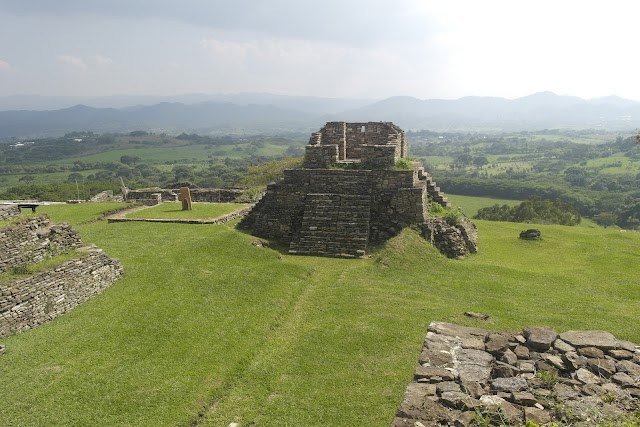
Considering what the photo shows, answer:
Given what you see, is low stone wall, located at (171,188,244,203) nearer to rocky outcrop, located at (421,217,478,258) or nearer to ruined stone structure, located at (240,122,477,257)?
ruined stone structure, located at (240,122,477,257)

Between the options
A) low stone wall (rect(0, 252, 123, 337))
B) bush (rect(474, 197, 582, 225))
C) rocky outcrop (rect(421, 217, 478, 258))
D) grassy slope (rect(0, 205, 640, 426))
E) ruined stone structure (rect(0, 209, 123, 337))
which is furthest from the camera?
bush (rect(474, 197, 582, 225))

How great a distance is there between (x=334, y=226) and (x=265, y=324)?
853cm

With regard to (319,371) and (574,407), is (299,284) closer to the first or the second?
(319,371)

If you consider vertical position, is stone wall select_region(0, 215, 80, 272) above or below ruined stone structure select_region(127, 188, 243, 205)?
above

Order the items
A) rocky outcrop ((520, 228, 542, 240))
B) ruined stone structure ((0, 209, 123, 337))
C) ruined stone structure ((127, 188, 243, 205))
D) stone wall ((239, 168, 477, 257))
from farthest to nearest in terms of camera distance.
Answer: ruined stone structure ((127, 188, 243, 205)) → rocky outcrop ((520, 228, 542, 240)) → stone wall ((239, 168, 477, 257)) → ruined stone structure ((0, 209, 123, 337))

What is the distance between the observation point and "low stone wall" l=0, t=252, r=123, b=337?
459 inches

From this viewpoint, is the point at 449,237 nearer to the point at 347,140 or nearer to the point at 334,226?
the point at 334,226

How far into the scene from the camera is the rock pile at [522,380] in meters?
6.14

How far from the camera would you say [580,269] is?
18.6 m

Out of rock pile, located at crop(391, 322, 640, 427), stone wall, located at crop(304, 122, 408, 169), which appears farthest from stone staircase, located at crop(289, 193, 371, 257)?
rock pile, located at crop(391, 322, 640, 427)

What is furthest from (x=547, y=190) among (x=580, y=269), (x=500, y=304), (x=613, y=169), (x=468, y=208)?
(x=500, y=304)

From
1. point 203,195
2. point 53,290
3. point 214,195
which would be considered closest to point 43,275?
point 53,290

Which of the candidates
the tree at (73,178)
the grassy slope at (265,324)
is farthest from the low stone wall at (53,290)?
the tree at (73,178)

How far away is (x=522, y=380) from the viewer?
22.6 ft
